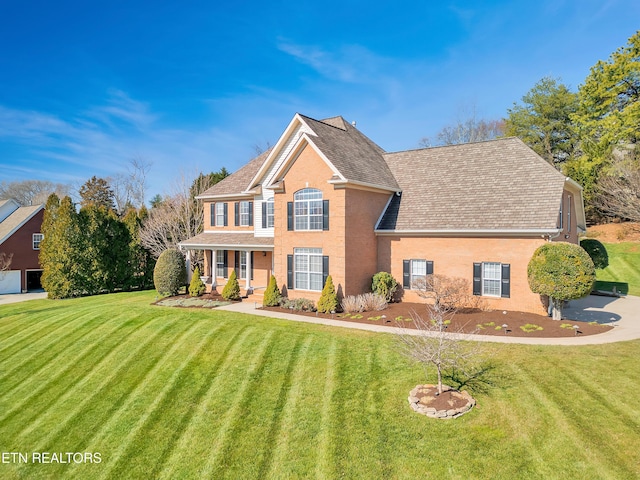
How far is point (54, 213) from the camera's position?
31.6m

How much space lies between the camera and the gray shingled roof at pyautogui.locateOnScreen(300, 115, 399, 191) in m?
20.4

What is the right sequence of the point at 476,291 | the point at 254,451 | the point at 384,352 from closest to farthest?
Result: the point at 254,451 → the point at 384,352 → the point at 476,291

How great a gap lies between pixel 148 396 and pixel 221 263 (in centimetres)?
1669

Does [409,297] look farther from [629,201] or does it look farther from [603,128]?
[603,128]

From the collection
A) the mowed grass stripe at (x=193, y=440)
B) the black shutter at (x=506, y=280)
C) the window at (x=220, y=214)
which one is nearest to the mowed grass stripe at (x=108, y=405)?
the mowed grass stripe at (x=193, y=440)

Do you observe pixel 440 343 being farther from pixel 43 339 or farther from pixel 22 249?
pixel 22 249

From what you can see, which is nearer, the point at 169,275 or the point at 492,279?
the point at 492,279

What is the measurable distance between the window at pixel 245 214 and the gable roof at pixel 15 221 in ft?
78.2

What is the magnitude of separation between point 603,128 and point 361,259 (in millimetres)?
31432

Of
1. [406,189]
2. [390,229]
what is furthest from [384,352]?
[406,189]

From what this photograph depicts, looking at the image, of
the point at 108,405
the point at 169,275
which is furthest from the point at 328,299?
the point at 169,275

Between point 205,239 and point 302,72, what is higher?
point 302,72

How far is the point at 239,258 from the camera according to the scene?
2686 centimetres

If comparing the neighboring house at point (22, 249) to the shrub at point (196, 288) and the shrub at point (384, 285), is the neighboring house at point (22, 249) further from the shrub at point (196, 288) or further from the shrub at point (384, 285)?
the shrub at point (384, 285)
